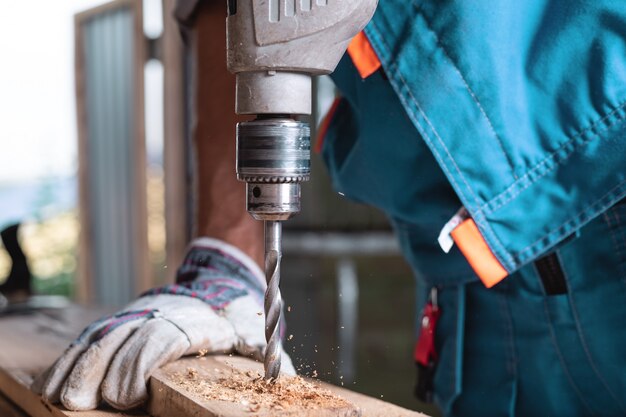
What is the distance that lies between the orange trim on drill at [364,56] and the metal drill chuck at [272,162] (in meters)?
0.25

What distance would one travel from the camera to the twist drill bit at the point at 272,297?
826mm

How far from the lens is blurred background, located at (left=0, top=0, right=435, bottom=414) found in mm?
3742

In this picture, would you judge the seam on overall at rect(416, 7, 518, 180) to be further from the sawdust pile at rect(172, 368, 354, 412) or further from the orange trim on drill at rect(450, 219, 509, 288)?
the sawdust pile at rect(172, 368, 354, 412)

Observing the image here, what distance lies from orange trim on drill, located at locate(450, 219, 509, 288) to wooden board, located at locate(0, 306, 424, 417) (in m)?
0.19

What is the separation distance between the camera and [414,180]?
111 centimetres

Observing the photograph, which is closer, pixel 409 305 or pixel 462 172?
pixel 462 172

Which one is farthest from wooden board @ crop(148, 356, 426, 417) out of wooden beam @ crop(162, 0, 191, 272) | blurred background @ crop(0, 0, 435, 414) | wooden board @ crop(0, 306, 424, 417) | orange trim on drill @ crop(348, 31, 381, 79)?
wooden beam @ crop(162, 0, 191, 272)

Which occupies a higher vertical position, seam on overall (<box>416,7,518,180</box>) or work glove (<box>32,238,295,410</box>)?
seam on overall (<box>416,7,518,180</box>)

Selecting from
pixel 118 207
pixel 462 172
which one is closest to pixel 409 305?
pixel 118 207

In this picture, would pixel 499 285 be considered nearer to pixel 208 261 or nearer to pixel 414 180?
pixel 414 180

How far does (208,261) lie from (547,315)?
0.49 metres

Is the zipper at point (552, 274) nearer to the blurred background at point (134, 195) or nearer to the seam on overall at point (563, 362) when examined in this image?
the seam on overall at point (563, 362)

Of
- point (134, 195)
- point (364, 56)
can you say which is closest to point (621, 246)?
point (364, 56)

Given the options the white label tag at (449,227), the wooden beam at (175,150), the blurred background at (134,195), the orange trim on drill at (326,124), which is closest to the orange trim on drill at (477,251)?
the white label tag at (449,227)
